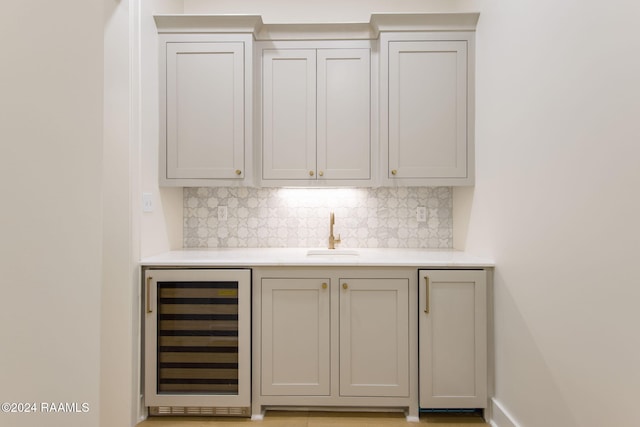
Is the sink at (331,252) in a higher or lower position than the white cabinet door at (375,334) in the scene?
higher

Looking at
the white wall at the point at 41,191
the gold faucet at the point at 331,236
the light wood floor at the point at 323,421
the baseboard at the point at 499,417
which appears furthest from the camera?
the gold faucet at the point at 331,236

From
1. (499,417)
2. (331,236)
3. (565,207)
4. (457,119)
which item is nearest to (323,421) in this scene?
(499,417)

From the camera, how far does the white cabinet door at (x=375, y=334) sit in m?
2.29

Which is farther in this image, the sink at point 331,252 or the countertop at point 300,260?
the sink at point 331,252

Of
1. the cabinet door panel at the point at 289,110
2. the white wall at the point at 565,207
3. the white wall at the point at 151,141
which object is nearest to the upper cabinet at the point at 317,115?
the cabinet door panel at the point at 289,110

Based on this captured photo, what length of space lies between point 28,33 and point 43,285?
29.3 inches

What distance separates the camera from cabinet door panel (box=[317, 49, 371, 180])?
2.65 meters

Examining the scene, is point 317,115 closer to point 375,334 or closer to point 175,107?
point 175,107

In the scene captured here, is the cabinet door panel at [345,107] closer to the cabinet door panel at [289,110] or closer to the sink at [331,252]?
the cabinet door panel at [289,110]

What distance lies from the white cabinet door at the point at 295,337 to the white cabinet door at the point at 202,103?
853 millimetres

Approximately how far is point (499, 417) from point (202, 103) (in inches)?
98.5

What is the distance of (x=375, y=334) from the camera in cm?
230

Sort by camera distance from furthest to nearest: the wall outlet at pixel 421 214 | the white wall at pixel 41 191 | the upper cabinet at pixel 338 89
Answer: the wall outlet at pixel 421 214
the upper cabinet at pixel 338 89
the white wall at pixel 41 191

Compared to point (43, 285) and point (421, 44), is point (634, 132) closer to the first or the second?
point (421, 44)
